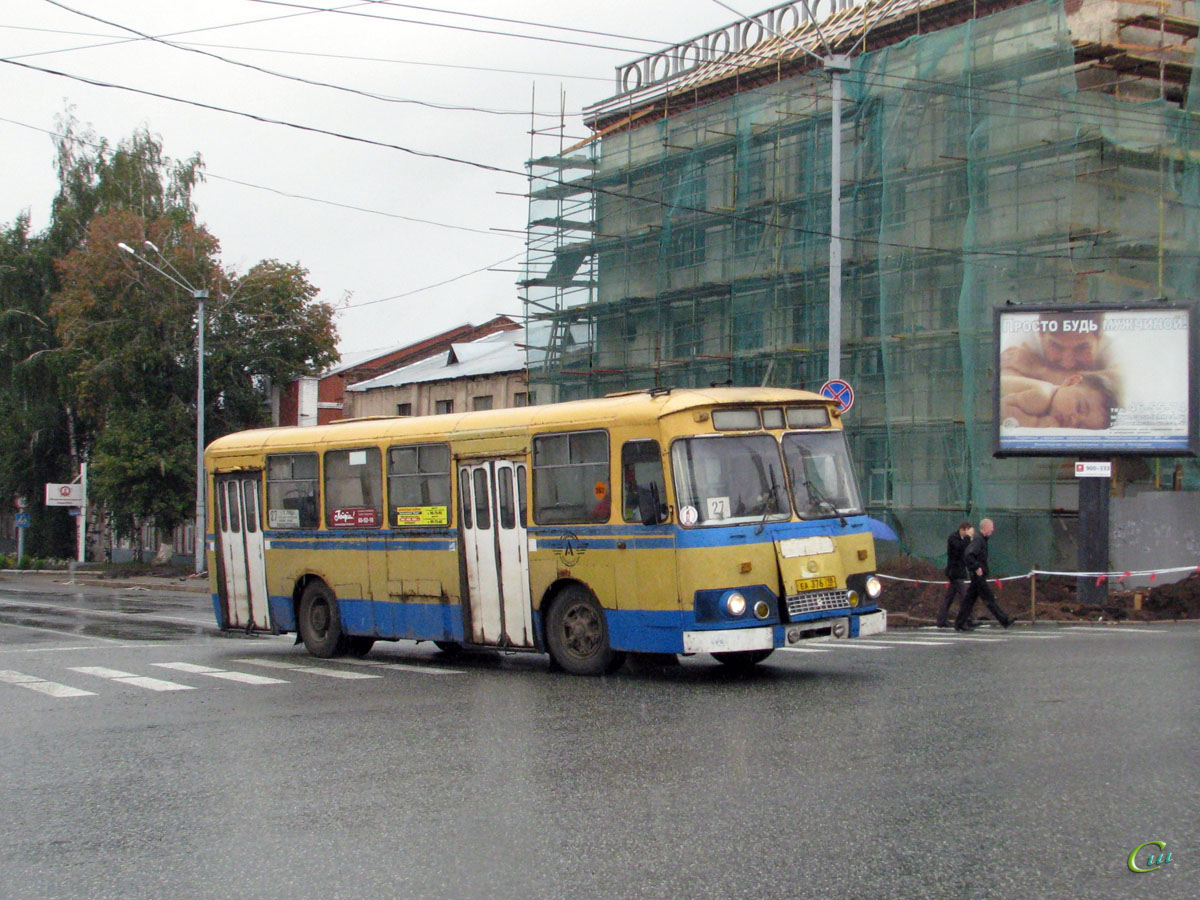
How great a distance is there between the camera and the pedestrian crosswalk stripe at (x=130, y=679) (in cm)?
1390

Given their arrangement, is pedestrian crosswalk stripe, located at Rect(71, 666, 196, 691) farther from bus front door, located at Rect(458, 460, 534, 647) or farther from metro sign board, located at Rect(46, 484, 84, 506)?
metro sign board, located at Rect(46, 484, 84, 506)

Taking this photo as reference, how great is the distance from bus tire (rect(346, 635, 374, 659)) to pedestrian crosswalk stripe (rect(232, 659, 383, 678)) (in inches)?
36.0

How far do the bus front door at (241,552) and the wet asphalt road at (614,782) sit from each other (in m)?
3.38

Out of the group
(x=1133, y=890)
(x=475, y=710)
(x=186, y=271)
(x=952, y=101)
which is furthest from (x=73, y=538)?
(x=1133, y=890)

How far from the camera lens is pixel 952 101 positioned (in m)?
29.4

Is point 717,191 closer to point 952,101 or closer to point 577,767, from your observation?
point 952,101

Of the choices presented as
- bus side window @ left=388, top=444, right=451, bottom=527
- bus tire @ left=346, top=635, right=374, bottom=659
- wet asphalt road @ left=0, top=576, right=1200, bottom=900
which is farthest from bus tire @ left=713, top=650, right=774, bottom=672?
bus tire @ left=346, top=635, right=374, bottom=659

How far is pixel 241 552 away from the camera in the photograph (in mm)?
18516

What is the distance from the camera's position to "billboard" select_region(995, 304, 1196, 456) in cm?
2392

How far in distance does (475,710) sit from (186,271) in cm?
4119

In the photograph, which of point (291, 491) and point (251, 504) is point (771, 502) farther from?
point (251, 504)

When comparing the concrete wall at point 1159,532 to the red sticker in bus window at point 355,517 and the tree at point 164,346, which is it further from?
the tree at point 164,346

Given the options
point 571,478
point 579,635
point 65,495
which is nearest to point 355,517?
point 571,478

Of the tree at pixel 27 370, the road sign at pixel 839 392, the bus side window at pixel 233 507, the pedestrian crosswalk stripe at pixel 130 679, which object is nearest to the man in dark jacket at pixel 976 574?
the road sign at pixel 839 392
